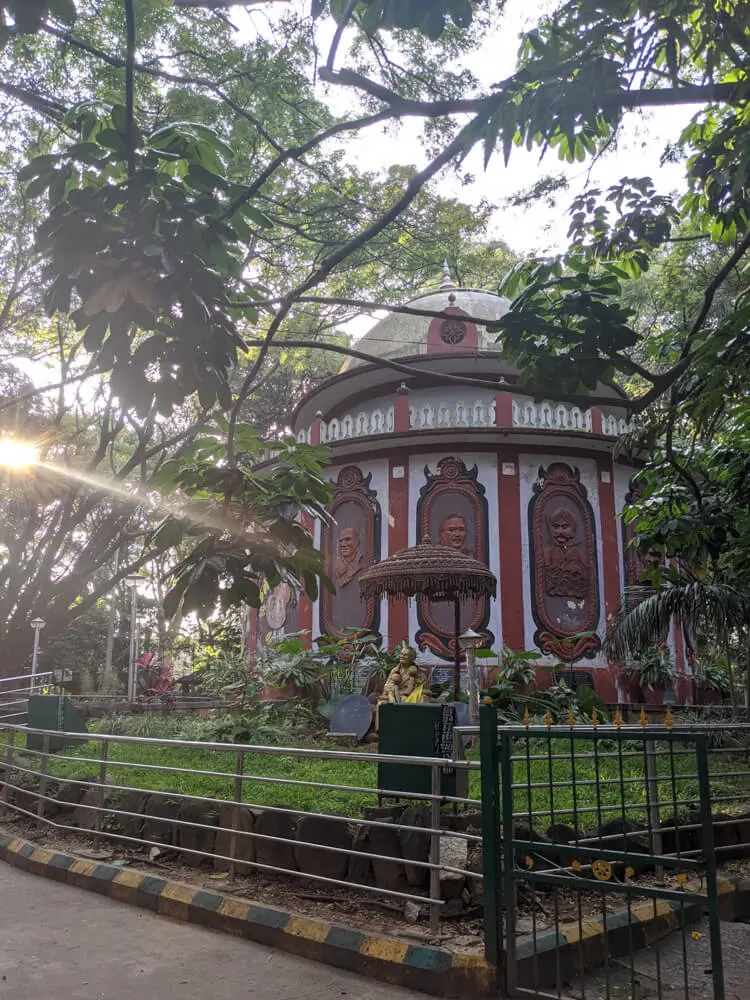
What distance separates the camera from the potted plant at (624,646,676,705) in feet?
54.5

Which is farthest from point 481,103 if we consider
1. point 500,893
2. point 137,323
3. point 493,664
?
point 493,664

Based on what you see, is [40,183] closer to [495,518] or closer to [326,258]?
[326,258]

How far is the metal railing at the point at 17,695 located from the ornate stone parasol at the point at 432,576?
203 inches

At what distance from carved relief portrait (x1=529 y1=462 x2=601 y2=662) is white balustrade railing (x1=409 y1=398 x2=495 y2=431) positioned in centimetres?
166

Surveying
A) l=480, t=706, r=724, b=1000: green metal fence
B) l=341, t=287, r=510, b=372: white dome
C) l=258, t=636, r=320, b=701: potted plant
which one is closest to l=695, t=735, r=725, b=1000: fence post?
l=480, t=706, r=724, b=1000: green metal fence

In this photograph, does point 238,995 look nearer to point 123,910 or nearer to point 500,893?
point 500,893

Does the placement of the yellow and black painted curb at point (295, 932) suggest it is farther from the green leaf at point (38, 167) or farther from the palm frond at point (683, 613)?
the palm frond at point (683, 613)

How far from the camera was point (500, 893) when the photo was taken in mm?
4250

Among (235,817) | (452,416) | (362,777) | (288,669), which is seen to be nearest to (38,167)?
(235,817)

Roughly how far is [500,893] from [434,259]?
1128 cm

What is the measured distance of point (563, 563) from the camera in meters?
17.4

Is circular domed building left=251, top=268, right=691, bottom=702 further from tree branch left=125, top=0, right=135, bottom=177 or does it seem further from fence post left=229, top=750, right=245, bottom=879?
tree branch left=125, top=0, right=135, bottom=177

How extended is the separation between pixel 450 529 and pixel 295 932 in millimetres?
12906

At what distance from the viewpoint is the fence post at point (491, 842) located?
13.8 ft
